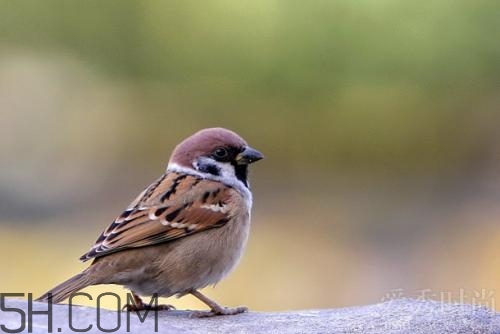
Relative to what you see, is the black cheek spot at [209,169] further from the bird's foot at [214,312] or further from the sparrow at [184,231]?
the bird's foot at [214,312]

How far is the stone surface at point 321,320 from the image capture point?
3.82 m

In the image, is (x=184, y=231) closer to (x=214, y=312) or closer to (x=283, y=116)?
(x=214, y=312)

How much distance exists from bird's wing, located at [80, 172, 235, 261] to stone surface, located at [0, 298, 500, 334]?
28 cm

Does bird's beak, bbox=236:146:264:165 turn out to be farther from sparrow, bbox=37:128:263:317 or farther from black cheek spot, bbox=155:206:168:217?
black cheek spot, bbox=155:206:168:217

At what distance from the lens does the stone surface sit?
382cm

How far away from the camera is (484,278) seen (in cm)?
712

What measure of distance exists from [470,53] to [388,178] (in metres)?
1.26

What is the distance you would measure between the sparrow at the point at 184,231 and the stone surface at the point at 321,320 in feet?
0.46

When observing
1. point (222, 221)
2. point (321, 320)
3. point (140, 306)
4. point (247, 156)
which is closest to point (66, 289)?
point (140, 306)

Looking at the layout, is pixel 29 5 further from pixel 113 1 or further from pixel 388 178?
pixel 388 178

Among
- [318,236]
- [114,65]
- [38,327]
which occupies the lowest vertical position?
[38,327]

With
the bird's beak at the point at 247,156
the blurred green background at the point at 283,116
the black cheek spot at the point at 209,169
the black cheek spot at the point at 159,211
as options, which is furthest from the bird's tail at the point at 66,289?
the blurred green background at the point at 283,116

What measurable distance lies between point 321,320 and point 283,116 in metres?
5.27

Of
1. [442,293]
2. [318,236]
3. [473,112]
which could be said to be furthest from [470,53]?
[442,293]
